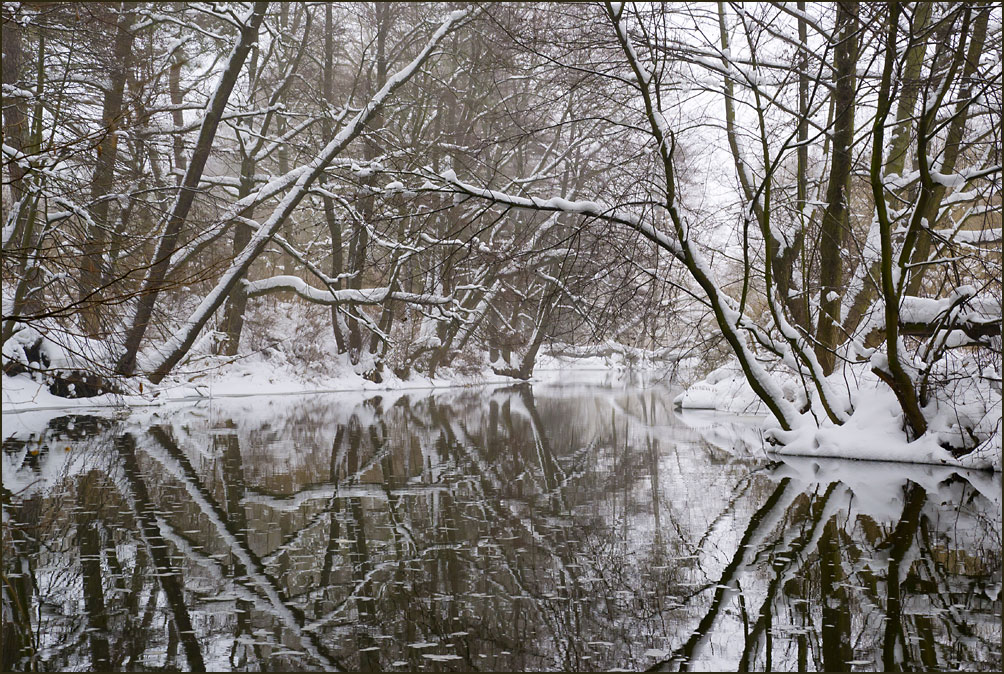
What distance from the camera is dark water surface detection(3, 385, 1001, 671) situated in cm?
346

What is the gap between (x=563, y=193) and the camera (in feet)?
86.6

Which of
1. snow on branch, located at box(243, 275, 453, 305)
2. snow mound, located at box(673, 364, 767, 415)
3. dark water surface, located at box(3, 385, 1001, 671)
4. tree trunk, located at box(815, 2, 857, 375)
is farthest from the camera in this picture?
snow on branch, located at box(243, 275, 453, 305)

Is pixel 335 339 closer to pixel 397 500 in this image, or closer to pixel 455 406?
pixel 455 406

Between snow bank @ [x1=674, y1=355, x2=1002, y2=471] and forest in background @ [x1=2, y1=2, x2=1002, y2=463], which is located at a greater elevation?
forest in background @ [x1=2, y1=2, x2=1002, y2=463]

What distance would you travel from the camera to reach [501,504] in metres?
6.95

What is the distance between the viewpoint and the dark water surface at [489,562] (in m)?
3.46

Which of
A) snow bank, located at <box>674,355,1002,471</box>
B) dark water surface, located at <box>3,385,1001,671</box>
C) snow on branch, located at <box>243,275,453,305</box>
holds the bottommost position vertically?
dark water surface, located at <box>3,385,1001,671</box>

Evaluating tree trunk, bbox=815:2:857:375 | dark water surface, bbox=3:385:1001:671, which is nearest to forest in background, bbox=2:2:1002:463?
tree trunk, bbox=815:2:857:375

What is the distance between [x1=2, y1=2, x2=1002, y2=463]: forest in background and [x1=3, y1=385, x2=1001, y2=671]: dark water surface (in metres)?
1.20

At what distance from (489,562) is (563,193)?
878 inches

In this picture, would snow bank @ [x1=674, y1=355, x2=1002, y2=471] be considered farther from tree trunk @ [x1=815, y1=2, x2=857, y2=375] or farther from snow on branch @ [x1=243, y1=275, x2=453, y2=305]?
snow on branch @ [x1=243, y1=275, x2=453, y2=305]

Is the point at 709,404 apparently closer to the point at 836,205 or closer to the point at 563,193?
the point at 563,193

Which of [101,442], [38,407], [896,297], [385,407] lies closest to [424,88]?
[385,407]

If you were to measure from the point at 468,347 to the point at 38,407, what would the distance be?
20068mm
